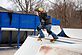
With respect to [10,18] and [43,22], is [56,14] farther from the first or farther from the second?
[43,22]

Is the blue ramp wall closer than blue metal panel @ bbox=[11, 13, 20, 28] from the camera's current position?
Yes

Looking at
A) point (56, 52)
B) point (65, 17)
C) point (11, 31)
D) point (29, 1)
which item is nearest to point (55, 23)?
point (11, 31)

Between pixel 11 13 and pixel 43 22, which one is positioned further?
pixel 11 13

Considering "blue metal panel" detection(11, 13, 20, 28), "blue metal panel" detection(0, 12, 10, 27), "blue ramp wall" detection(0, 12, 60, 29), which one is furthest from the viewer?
"blue metal panel" detection(11, 13, 20, 28)

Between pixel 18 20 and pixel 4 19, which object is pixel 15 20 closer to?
pixel 18 20

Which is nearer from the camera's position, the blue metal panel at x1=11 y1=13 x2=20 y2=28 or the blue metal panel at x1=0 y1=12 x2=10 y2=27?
the blue metal panel at x1=0 y1=12 x2=10 y2=27

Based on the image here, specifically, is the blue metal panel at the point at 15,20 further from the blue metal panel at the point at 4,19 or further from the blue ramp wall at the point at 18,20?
the blue metal panel at the point at 4,19

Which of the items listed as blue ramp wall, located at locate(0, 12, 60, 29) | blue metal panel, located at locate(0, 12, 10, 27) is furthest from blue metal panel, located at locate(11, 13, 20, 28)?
blue metal panel, located at locate(0, 12, 10, 27)

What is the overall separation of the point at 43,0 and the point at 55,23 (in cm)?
2184

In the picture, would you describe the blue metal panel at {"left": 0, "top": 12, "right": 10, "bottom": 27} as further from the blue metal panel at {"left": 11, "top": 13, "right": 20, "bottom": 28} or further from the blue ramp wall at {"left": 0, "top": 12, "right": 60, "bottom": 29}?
the blue metal panel at {"left": 11, "top": 13, "right": 20, "bottom": 28}

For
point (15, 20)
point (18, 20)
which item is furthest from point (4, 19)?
point (18, 20)

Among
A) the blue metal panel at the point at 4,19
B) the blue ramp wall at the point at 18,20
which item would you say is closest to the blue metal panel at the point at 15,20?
the blue ramp wall at the point at 18,20

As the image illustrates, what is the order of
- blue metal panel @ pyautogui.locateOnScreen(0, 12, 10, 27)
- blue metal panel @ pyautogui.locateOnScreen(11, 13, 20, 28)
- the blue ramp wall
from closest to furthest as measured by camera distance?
blue metal panel @ pyautogui.locateOnScreen(0, 12, 10, 27) < the blue ramp wall < blue metal panel @ pyautogui.locateOnScreen(11, 13, 20, 28)

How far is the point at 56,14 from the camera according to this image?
4481 centimetres
